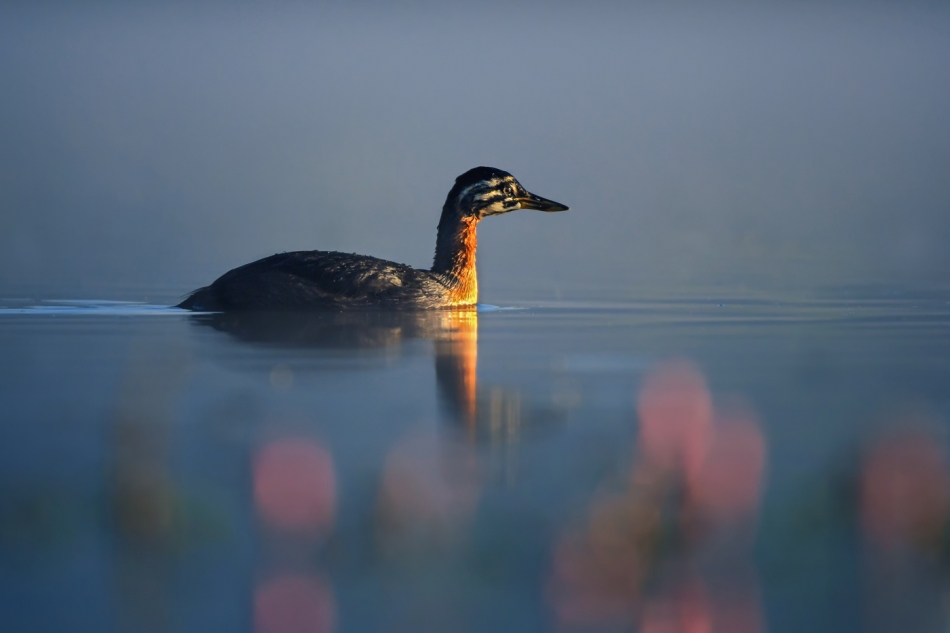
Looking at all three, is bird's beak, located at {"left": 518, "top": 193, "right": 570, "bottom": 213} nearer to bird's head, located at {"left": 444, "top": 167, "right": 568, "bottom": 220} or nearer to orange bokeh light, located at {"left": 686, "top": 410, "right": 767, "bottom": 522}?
bird's head, located at {"left": 444, "top": 167, "right": 568, "bottom": 220}

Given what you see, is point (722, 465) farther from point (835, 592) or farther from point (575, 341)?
point (575, 341)

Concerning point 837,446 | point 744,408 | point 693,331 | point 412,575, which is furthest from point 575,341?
point 412,575

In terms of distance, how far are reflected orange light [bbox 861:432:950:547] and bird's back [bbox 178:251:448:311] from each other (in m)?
7.66

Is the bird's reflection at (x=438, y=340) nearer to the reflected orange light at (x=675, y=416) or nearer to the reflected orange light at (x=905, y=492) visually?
the reflected orange light at (x=675, y=416)

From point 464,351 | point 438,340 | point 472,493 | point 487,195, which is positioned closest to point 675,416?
point 472,493

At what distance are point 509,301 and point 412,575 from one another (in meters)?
11.1

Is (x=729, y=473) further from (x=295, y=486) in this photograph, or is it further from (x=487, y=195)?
(x=487, y=195)

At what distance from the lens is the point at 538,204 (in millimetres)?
14320

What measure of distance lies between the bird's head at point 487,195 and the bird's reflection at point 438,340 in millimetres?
1390

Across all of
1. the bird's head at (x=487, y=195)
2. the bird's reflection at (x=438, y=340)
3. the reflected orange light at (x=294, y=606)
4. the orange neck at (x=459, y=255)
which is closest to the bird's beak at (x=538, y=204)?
the bird's head at (x=487, y=195)

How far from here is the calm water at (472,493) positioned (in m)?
3.30

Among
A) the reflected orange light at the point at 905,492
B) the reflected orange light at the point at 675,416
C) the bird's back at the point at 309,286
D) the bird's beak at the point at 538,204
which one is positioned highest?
the bird's beak at the point at 538,204

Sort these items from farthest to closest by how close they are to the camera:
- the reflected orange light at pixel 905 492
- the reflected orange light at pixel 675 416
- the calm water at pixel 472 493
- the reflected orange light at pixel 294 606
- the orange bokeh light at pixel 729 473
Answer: the reflected orange light at pixel 675 416 < the orange bokeh light at pixel 729 473 < the reflected orange light at pixel 905 492 < the calm water at pixel 472 493 < the reflected orange light at pixel 294 606

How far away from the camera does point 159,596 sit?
330 cm
